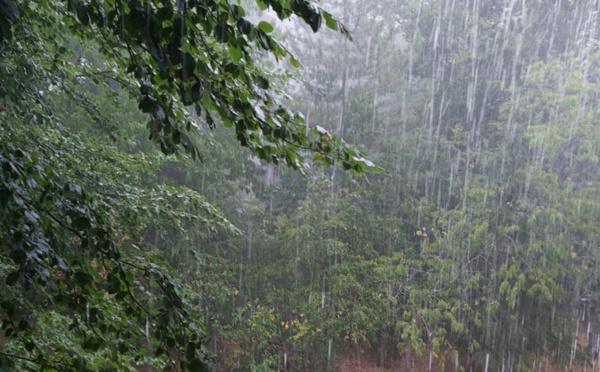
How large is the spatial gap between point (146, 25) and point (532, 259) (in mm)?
8851

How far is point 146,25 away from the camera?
134 cm

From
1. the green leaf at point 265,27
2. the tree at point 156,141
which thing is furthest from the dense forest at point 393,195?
the green leaf at point 265,27

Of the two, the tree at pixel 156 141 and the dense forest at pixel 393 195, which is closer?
the tree at pixel 156 141

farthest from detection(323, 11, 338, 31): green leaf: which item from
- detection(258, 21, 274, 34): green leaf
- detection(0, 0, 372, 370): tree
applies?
detection(258, 21, 274, 34): green leaf

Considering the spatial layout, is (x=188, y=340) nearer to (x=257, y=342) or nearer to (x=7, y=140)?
(x=7, y=140)

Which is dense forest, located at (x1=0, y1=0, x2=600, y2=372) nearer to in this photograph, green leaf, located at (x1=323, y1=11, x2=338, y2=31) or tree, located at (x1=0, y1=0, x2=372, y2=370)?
tree, located at (x1=0, y1=0, x2=372, y2=370)

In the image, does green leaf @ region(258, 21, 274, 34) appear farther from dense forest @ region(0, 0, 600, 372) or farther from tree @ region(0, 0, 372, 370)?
dense forest @ region(0, 0, 600, 372)

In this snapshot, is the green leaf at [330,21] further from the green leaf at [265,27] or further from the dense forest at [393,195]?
the dense forest at [393,195]

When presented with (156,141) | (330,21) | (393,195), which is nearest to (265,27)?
(330,21)

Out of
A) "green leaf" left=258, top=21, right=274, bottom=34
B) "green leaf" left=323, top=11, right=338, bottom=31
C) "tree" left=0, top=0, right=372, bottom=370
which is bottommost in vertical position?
"tree" left=0, top=0, right=372, bottom=370

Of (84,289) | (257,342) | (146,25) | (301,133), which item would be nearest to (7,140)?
(84,289)

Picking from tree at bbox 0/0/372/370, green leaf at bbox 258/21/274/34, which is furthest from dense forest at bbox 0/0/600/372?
green leaf at bbox 258/21/274/34

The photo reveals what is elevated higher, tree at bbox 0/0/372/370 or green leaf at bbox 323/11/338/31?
green leaf at bbox 323/11/338/31

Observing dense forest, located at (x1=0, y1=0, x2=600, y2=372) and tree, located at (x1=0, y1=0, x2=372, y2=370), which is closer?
tree, located at (x1=0, y1=0, x2=372, y2=370)
